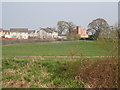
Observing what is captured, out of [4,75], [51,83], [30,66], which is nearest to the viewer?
[51,83]

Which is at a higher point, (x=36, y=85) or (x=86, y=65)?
(x=86, y=65)

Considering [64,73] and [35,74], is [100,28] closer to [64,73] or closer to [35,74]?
[64,73]

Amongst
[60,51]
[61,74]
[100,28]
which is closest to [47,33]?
[60,51]

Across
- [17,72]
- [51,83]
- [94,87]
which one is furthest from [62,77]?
[17,72]

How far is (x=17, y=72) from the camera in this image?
867cm

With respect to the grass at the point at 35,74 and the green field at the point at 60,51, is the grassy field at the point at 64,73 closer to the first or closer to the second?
the grass at the point at 35,74

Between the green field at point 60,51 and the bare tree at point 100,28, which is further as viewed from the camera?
the green field at point 60,51

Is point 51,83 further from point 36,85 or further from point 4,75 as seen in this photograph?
point 4,75

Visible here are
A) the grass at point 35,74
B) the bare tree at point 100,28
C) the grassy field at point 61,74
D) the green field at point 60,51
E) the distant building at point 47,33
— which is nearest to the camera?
the grassy field at point 61,74

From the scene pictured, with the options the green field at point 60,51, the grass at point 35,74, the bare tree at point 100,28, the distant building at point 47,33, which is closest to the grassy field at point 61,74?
the grass at point 35,74

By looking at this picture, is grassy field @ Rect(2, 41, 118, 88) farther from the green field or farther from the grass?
the green field

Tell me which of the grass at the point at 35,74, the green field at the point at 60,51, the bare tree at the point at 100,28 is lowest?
the grass at the point at 35,74

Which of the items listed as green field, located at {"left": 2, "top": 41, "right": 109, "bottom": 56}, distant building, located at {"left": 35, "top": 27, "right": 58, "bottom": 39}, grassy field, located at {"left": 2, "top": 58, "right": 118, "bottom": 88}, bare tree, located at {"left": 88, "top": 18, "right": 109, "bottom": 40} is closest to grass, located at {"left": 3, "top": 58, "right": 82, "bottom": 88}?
grassy field, located at {"left": 2, "top": 58, "right": 118, "bottom": 88}

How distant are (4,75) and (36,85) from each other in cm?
201
